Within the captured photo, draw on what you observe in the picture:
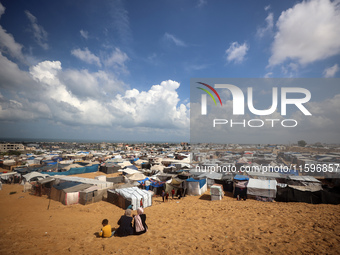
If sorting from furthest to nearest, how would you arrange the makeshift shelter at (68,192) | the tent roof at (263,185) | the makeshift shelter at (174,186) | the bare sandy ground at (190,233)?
1. the makeshift shelter at (174,186)
2. the tent roof at (263,185)
3. the makeshift shelter at (68,192)
4. the bare sandy ground at (190,233)

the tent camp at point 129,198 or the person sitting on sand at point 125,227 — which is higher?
the person sitting on sand at point 125,227

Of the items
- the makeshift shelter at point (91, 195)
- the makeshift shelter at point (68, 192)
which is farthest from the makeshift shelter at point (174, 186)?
the makeshift shelter at point (68, 192)

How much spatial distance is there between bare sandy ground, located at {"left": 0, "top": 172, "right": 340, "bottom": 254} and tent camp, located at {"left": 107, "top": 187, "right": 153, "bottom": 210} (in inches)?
64.6

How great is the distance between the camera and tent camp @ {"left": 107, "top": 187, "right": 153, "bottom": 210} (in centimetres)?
1224

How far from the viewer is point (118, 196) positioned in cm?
1348

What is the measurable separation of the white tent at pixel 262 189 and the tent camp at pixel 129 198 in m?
9.28

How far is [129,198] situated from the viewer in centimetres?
1233

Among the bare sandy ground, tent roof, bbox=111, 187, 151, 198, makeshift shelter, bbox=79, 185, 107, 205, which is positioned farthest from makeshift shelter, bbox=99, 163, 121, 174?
the bare sandy ground

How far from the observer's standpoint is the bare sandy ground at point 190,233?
592 cm

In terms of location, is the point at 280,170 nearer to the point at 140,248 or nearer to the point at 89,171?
the point at 140,248

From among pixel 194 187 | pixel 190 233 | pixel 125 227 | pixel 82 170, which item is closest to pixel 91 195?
pixel 125 227

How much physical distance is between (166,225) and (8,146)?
4908 inches

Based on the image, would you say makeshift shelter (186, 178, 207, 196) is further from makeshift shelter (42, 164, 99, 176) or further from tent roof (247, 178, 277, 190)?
makeshift shelter (42, 164, 99, 176)

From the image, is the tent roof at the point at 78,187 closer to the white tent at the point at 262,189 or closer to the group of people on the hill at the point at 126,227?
the group of people on the hill at the point at 126,227
